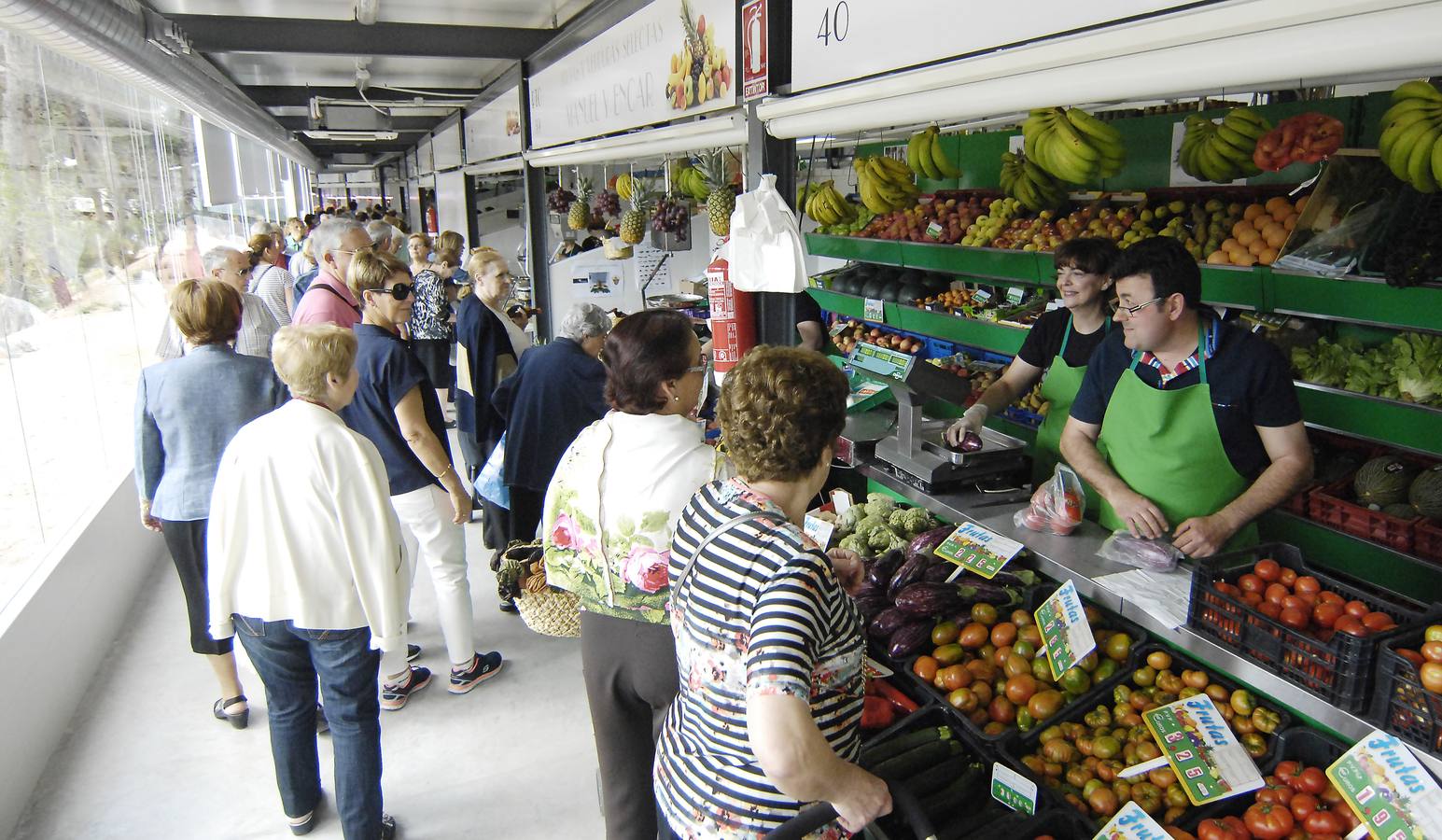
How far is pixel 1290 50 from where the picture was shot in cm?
171

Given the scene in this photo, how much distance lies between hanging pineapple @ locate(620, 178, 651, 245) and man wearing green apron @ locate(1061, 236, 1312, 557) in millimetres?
5231

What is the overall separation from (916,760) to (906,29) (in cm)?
226

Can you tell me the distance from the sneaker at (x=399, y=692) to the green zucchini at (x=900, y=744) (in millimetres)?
2617

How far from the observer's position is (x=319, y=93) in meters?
10.5

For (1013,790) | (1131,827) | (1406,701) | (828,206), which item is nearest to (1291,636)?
(1406,701)

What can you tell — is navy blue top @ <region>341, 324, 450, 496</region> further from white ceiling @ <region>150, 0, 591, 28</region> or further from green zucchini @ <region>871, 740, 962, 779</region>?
white ceiling @ <region>150, 0, 591, 28</region>

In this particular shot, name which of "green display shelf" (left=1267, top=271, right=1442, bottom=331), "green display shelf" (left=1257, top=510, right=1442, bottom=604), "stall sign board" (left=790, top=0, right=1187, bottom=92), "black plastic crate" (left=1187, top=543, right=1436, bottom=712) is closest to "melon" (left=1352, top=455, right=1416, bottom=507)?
"green display shelf" (left=1257, top=510, right=1442, bottom=604)

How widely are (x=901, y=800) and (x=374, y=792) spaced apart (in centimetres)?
207

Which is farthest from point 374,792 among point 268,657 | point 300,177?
point 300,177

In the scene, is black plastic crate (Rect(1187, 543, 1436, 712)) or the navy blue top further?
the navy blue top

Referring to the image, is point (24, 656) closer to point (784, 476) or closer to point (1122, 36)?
point (784, 476)

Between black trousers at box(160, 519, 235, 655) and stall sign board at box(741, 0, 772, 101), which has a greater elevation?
stall sign board at box(741, 0, 772, 101)

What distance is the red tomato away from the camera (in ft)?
6.03

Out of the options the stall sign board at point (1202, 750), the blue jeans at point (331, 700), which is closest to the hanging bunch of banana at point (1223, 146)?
the stall sign board at point (1202, 750)
